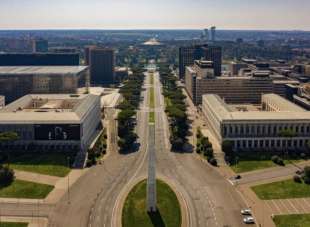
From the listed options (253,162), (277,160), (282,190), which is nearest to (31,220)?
(282,190)

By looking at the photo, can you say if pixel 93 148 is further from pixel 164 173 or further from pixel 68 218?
pixel 68 218

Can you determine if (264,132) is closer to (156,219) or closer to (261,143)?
(261,143)

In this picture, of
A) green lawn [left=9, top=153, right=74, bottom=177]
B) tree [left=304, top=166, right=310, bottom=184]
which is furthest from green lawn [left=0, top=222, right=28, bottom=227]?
tree [left=304, top=166, right=310, bottom=184]

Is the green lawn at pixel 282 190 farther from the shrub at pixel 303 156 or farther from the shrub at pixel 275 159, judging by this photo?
the shrub at pixel 303 156

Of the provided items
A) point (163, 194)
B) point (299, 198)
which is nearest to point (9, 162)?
point (163, 194)

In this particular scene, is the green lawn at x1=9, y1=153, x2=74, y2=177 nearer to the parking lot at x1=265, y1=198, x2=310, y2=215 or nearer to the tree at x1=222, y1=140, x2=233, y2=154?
the tree at x1=222, y1=140, x2=233, y2=154

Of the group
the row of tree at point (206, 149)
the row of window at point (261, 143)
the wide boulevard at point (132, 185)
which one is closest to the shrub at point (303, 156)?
the row of window at point (261, 143)
